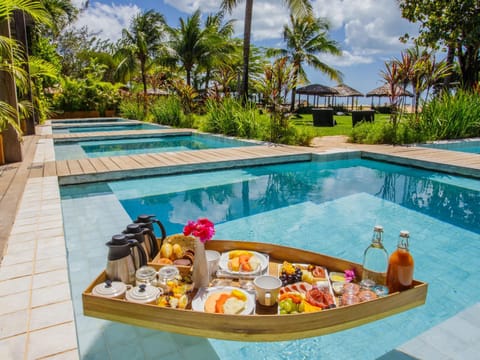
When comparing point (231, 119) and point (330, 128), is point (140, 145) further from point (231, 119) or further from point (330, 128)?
point (330, 128)

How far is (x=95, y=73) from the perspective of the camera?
821 inches

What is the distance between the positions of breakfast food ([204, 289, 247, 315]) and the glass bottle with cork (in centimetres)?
64

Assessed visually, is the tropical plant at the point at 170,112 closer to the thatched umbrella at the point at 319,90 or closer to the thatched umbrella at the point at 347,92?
the thatched umbrella at the point at 319,90

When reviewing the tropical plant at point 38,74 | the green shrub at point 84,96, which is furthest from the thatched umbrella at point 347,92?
the tropical plant at point 38,74

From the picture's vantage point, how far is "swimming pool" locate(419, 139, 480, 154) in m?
8.73

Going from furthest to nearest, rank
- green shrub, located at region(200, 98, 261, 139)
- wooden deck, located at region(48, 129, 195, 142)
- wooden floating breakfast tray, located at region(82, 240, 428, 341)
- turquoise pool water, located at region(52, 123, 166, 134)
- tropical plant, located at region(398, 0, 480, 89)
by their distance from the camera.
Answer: turquoise pool water, located at region(52, 123, 166, 134) < tropical plant, located at region(398, 0, 480, 89) < green shrub, located at region(200, 98, 261, 139) < wooden deck, located at region(48, 129, 195, 142) < wooden floating breakfast tray, located at region(82, 240, 428, 341)

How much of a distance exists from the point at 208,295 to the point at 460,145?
9546mm

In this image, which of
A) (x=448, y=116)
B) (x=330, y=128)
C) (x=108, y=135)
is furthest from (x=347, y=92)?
(x=108, y=135)

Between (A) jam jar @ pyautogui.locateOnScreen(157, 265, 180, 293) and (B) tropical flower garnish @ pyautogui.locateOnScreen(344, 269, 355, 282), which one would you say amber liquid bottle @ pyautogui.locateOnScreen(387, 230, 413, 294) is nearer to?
(B) tropical flower garnish @ pyautogui.locateOnScreen(344, 269, 355, 282)

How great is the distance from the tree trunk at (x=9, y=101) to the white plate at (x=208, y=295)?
16.8ft

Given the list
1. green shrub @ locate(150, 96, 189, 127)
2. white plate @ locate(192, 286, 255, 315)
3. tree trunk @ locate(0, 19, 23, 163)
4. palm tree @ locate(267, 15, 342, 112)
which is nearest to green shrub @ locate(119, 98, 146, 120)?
green shrub @ locate(150, 96, 189, 127)

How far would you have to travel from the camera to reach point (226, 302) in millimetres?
1604

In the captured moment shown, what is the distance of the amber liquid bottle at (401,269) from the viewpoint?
1621 millimetres

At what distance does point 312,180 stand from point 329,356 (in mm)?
4405
